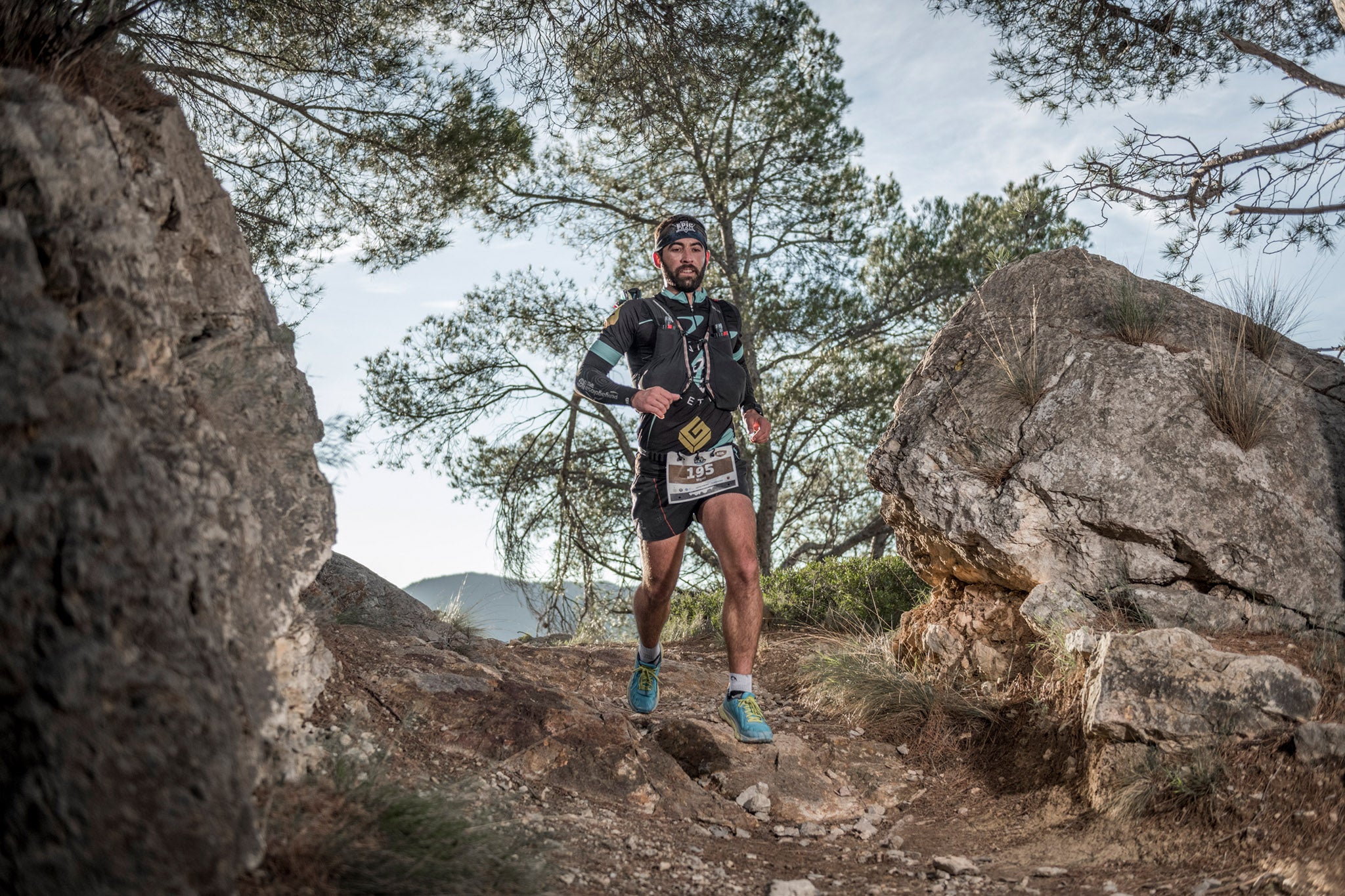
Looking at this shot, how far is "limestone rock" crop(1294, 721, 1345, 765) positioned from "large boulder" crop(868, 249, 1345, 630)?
0.98 m

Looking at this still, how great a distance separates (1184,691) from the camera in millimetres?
3654

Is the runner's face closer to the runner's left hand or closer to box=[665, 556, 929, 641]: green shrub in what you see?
the runner's left hand

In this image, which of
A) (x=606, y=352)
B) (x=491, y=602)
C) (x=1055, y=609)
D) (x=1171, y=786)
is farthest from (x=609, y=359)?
(x=491, y=602)

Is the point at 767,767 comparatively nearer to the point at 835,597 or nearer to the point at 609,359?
the point at 609,359

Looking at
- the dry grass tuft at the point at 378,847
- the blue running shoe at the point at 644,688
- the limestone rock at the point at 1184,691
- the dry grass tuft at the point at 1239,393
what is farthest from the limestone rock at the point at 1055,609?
the dry grass tuft at the point at 378,847

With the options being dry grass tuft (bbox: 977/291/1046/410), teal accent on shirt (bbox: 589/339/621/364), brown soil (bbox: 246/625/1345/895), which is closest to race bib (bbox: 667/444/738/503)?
teal accent on shirt (bbox: 589/339/621/364)

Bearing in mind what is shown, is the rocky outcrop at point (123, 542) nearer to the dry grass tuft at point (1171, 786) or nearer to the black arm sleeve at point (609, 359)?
the black arm sleeve at point (609, 359)

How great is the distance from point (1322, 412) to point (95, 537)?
5.34m

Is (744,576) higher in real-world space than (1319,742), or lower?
higher

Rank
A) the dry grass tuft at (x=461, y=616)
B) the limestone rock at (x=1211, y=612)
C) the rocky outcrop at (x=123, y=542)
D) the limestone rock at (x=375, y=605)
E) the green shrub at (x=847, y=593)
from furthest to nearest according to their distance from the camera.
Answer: the green shrub at (x=847, y=593) < the dry grass tuft at (x=461, y=616) < the limestone rock at (x=375, y=605) < the limestone rock at (x=1211, y=612) < the rocky outcrop at (x=123, y=542)

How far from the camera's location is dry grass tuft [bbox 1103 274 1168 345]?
4961mm

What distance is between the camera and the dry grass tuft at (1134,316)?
16.3 feet

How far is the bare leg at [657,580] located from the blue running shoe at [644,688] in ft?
0.77

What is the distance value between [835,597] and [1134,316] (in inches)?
162
